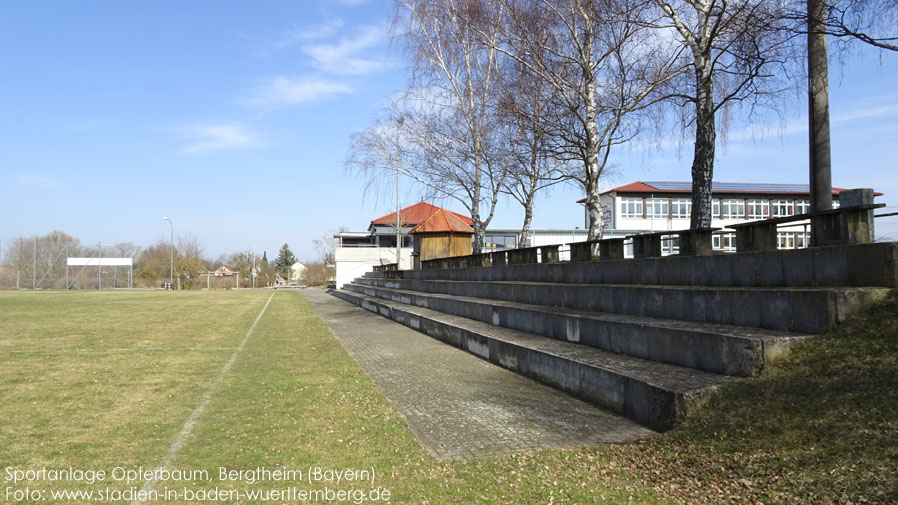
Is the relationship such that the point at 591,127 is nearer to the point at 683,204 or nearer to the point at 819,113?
the point at 819,113

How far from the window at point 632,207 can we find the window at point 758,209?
982cm

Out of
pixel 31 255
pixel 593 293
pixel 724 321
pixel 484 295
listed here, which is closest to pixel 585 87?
pixel 593 293

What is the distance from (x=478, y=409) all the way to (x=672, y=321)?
3017 millimetres

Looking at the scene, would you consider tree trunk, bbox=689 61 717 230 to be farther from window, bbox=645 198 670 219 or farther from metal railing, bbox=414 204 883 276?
window, bbox=645 198 670 219

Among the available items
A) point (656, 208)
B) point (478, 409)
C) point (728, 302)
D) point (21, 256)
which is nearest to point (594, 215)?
point (728, 302)

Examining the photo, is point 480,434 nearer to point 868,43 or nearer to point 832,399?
point 832,399

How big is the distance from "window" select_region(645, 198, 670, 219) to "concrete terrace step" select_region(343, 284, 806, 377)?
39.5m

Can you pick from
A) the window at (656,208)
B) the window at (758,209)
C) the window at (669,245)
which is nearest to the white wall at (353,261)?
the window at (656,208)

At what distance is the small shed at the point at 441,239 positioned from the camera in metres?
30.9

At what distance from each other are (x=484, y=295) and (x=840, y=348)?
12.6 metres

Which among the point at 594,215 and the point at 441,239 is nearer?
the point at 594,215

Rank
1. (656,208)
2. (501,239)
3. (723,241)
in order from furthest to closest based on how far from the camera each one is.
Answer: (656,208) < (501,239) < (723,241)

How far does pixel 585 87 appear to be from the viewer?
13.6 m

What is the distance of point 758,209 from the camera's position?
134ft
